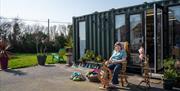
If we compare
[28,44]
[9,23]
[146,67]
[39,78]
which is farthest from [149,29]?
[9,23]

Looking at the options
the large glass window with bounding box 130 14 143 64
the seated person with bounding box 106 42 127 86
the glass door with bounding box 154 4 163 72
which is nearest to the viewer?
the seated person with bounding box 106 42 127 86

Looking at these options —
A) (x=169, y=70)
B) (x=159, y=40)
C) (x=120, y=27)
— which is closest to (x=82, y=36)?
(x=120, y=27)

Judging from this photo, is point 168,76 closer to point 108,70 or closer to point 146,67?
point 146,67

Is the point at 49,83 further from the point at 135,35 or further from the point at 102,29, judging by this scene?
the point at 102,29

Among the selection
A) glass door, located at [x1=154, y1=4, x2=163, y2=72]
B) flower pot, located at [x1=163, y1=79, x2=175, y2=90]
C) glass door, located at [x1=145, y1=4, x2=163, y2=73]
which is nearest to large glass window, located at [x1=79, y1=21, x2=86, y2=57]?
glass door, located at [x1=145, y1=4, x2=163, y2=73]

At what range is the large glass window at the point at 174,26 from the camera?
9164mm

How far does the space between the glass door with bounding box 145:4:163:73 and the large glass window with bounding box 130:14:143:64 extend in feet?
1.23

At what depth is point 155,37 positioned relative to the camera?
28.8 feet

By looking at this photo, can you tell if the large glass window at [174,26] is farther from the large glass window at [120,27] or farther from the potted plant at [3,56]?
the potted plant at [3,56]

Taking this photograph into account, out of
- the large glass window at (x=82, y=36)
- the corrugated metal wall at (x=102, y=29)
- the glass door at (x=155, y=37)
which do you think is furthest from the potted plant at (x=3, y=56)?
the glass door at (x=155, y=37)

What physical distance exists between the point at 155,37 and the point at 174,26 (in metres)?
0.98

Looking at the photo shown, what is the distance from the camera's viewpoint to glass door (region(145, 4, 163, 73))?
29.0 ft

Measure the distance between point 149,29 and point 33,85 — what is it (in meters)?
4.46

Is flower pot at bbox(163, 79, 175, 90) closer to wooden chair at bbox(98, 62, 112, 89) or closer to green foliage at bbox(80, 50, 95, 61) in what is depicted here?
wooden chair at bbox(98, 62, 112, 89)
